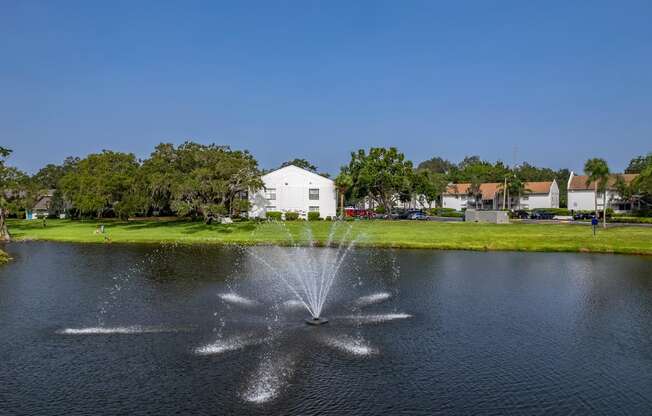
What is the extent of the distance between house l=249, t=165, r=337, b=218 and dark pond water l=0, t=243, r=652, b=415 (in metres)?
55.8

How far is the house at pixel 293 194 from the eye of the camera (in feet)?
312

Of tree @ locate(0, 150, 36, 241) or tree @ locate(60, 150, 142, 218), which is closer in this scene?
tree @ locate(0, 150, 36, 241)

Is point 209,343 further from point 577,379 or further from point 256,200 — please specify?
point 256,200

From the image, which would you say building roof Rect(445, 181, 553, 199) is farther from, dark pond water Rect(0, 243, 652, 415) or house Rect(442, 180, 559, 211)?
dark pond water Rect(0, 243, 652, 415)

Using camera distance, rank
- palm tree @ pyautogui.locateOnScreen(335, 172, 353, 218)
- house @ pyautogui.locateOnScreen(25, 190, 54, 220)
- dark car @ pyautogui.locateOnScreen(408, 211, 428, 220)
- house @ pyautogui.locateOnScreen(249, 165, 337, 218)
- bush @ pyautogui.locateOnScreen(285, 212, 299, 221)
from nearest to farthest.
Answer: bush @ pyautogui.locateOnScreen(285, 212, 299, 221) → house @ pyautogui.locateOnScreen(249, 165, 337, 218) → palm tree @ pyautogui.locateOnScreen(335, 172, 353, 218) → dark car @ pyautogui.locateOnScreen(408, 211, 428, 220) → house @ pyautogui.locateOnScreen(25, 190, 54, 220)

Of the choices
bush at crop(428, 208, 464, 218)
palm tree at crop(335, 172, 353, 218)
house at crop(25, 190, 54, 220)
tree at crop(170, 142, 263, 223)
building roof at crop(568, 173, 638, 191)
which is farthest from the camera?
building roof at crop(568, 173, 638, 191)

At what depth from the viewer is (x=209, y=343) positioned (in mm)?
21891

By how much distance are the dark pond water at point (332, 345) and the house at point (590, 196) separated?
298ft

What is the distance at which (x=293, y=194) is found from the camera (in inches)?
3765

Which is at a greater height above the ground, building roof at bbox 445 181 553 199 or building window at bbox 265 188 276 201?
building roof at bbox 445 181 553 199

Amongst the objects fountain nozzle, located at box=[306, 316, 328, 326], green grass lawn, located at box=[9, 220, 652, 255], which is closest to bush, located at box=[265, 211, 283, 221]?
green grass lawn, located at box=[9, 220, 652, 255]

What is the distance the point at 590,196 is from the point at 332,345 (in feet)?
392

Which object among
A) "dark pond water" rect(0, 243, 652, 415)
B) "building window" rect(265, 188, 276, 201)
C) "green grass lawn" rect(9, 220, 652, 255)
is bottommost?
"dark pond water" rect(0, 243, 652, 415)

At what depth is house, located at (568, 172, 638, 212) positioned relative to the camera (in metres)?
119
